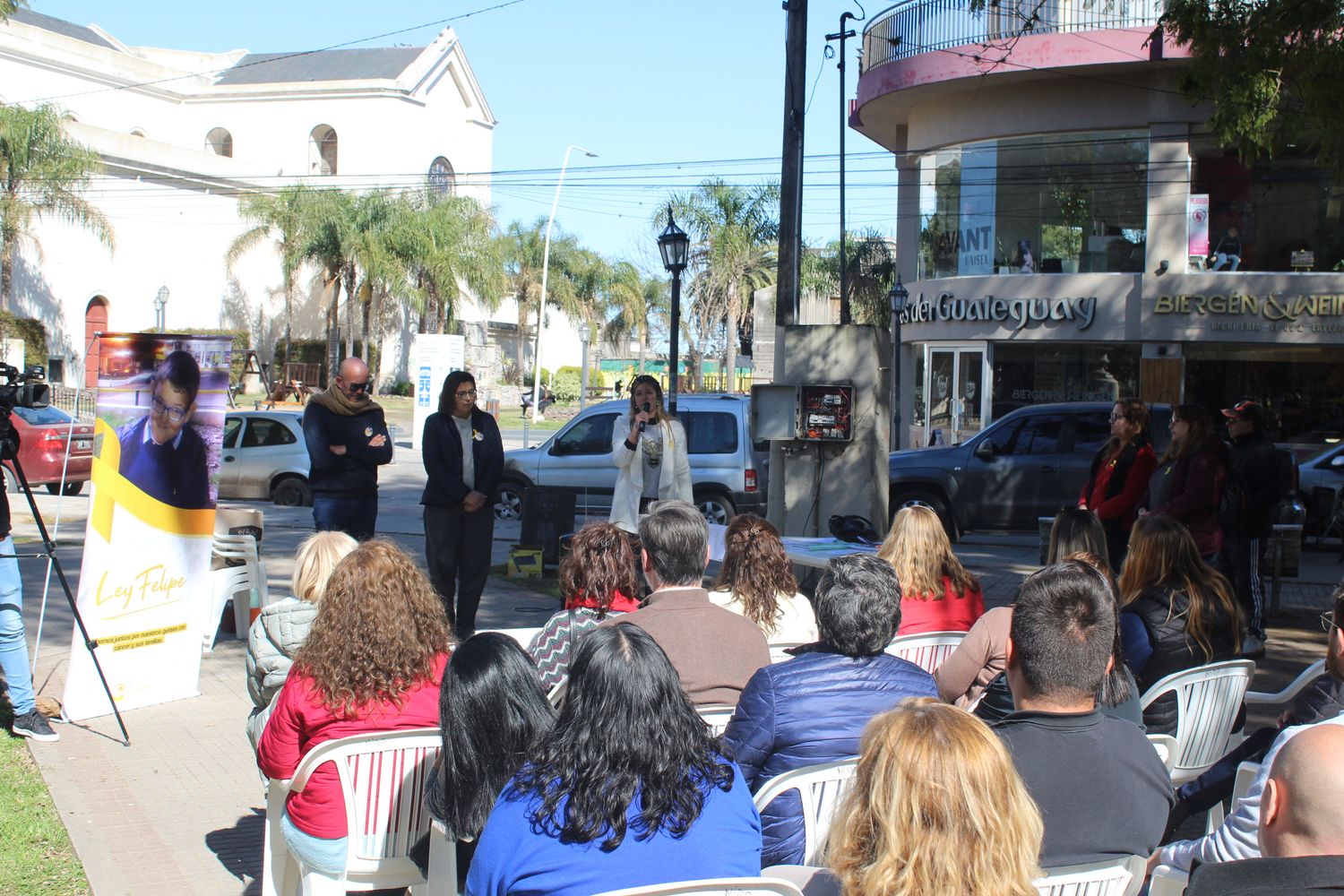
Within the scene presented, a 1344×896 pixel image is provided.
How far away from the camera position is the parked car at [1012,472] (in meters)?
15.2

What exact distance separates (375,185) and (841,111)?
95.9ft

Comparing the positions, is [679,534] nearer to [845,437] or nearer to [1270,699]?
[1270,699]

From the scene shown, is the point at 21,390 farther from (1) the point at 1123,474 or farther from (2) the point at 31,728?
(1) the point at 1123,474

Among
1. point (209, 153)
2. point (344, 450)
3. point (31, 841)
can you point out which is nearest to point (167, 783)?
point (31, 841)

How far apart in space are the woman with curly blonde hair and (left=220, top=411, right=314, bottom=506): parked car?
16.1 m

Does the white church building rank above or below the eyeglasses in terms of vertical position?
above

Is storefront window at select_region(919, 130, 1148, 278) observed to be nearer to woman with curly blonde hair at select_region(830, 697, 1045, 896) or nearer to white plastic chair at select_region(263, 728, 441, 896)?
white plastic chair at select_region(263, 728, 441, 896)

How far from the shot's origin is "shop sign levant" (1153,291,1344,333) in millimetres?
22078

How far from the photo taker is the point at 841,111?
2927 centimetres

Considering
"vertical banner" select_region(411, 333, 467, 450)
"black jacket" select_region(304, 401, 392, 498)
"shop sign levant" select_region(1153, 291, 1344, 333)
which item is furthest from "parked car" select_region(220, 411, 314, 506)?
"shop sign levant" select_region(1153, 291, 1344, 333)

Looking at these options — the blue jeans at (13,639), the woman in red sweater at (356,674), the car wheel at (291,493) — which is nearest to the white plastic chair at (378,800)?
the woman in red sweater at (356,674)

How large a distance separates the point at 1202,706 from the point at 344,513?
534 cm

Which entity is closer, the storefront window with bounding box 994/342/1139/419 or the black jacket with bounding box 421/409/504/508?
the black jacket with bounding box 421/409/504/508

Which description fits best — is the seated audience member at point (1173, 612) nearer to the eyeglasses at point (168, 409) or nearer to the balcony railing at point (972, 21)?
the eyeglasses at point (168, 409)
